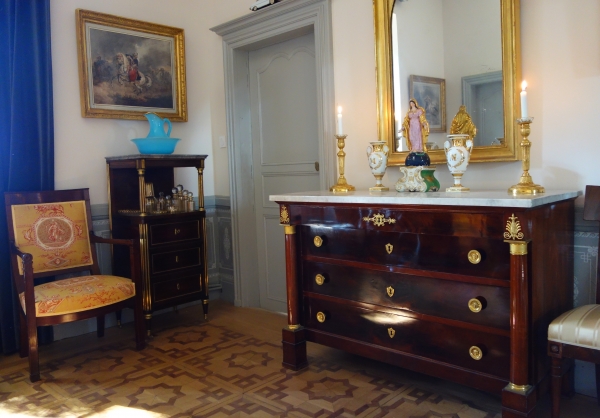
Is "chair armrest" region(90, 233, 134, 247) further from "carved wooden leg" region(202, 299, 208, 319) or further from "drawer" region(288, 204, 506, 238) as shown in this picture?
"drawer" region(288, 204, 506, 238)

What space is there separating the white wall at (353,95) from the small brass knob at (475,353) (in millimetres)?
872

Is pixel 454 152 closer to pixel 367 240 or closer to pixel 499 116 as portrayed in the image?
pixel 499 116

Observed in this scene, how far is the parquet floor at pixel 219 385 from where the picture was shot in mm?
2359

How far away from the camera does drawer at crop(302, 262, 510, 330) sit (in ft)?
6.88

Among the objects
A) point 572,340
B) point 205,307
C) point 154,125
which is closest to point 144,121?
point 154,125

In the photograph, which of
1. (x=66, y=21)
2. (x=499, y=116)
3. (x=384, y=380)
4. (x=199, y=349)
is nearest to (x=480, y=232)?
(x=499, y=116)

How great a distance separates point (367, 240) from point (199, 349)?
4.66 ft

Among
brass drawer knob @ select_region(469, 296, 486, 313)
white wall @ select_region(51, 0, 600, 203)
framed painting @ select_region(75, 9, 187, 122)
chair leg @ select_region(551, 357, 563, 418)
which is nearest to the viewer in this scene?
chair leg @ select_region(551, 357, 563, 418)

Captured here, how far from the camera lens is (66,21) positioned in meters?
3.57

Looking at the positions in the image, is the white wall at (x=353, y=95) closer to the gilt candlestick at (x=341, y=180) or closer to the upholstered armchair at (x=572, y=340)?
the gilt candlestick at (x=341, y=180)

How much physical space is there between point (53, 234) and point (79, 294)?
61cm

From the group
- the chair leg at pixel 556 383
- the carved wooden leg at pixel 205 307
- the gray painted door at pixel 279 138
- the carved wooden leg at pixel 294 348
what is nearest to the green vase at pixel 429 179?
the chair leg at pixel 556 383

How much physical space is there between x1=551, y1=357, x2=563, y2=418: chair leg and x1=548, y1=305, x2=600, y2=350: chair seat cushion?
110 millimetres

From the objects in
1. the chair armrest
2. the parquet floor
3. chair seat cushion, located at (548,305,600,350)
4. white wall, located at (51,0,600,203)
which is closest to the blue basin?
white wall, located at (51,0,600,203)
